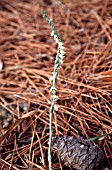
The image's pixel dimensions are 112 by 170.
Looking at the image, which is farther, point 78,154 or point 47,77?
point 47,77

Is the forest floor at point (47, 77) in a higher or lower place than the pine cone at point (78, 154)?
higher

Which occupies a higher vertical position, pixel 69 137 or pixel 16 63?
pixel 16 63

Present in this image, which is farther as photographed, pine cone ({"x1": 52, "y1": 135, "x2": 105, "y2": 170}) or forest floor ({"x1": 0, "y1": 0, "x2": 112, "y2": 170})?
forest floor ({"x1": 0, "y1": 0, "x2": 112, "y2": 170})

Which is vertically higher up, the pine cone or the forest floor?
the forest floor

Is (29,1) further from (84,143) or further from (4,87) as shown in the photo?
(84,143)

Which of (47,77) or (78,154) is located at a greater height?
(47,77)

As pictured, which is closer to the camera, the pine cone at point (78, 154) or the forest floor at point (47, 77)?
the pine cone at point (78, 154)

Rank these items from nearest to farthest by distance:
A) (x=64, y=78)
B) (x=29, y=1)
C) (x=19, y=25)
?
(x=64, y=78) < (x=19, y=25) < (x=29, y=1)

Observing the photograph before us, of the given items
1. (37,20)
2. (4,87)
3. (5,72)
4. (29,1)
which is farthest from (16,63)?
(29,1)
